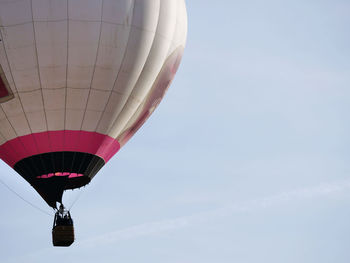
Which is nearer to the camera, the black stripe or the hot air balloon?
the hot air balloon

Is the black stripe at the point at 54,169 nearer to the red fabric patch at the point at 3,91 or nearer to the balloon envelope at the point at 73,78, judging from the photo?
the balloon envelope at the point at 73,78

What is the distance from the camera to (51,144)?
27.0m

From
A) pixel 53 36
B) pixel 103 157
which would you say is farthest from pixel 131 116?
pixel 53 36

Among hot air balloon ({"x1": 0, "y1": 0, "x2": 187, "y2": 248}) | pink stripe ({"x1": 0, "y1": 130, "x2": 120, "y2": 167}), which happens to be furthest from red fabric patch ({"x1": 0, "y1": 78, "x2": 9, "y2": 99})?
pink stripe ({"x1": 0, "y1": 130, "x2": 120, "y2": 167})

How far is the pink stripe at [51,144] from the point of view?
27.0 m

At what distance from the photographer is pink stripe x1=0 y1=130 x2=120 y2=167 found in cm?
2697

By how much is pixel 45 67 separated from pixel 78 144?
216 cm

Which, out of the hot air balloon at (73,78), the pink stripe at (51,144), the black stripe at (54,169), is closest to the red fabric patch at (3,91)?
the hot air balloon at (73,78)

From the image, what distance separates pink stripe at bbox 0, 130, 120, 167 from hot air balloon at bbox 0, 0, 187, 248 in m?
0.02

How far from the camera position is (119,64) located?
26.9 metres

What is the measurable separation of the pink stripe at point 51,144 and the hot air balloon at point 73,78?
0.9 inches

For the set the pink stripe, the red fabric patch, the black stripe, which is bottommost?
the black stripe

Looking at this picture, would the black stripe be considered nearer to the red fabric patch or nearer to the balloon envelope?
the balloon envelope

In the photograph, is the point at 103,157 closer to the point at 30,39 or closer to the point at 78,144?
the point at 78,144
